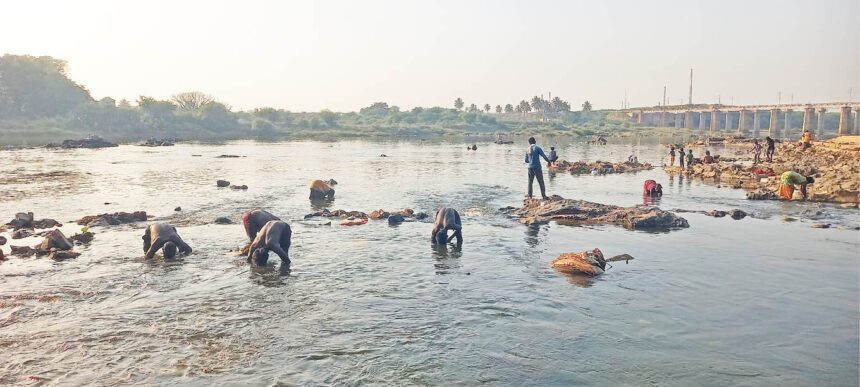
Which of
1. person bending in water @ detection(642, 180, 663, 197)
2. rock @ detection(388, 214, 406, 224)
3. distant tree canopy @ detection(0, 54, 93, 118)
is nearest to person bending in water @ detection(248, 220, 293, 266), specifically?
rock @ detection(388, 214, 406, 224)

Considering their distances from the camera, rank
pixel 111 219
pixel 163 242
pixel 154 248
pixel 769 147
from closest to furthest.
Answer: pixel 154 248 → pixel 163 242 → pixel 111 219 → pixel 769 147

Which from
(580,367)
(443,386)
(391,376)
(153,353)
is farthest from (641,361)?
(153,353)

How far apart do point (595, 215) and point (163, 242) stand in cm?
1263

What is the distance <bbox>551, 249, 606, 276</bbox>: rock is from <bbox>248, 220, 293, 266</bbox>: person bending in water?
231 inches

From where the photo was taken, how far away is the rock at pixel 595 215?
60.2ft

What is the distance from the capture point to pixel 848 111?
418 feet

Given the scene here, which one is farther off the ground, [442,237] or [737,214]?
[442,237]

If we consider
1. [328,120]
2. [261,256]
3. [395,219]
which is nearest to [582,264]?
[261,256]

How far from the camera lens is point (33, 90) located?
110250mm

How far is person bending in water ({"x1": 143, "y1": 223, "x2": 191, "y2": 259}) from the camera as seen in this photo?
1389 cm

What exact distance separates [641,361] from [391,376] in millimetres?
3336

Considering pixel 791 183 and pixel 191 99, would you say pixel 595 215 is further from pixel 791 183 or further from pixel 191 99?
pixel 191 99

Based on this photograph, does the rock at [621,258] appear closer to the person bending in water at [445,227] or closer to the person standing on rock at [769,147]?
the person bending in water at [445,227]

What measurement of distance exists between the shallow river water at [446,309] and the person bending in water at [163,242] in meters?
0.28
